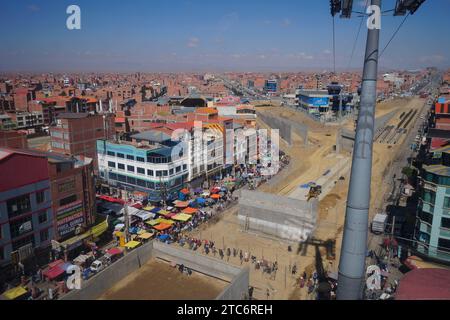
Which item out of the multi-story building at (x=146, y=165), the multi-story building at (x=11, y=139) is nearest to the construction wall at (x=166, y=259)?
the multi-story building at (x=146, y=165)

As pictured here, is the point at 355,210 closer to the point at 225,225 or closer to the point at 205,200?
the point at 225,225

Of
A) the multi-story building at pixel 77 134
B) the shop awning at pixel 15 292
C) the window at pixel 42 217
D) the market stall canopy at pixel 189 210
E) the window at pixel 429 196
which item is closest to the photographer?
the shop awning at pixel 15 292

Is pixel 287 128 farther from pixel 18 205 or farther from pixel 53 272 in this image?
pixel 18 205

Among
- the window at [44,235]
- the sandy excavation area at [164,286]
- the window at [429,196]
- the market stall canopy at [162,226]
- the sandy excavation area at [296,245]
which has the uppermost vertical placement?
the window at [429,196]

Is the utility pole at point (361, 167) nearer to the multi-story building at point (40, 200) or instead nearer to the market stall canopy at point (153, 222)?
the multi-story building at point (40, 200)

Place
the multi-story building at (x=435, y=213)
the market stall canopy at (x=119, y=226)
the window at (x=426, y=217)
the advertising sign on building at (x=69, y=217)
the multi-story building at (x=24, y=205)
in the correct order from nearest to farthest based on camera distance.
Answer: the multi-story building at (x=24, y=205)
the multi-story building at (x=435, y=213)
the window at (x=426, y=217)
the advertising sign on building at (x=69, y=217)
the market stall canopy at (x=119, y=226)

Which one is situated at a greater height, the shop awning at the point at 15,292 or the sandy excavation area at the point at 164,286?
the sandy excavation area at the point at 164,286
